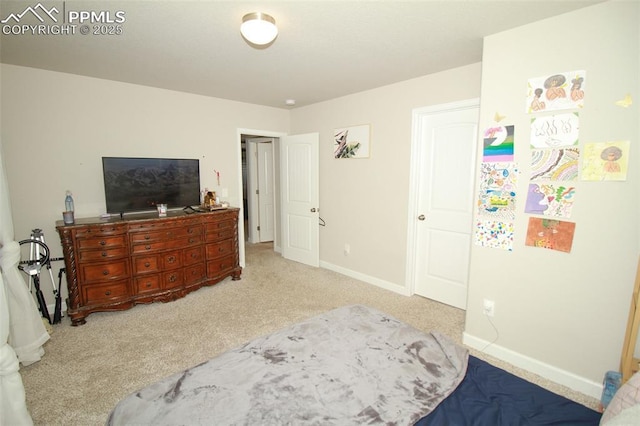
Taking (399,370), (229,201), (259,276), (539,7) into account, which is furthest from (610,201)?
(229,201)

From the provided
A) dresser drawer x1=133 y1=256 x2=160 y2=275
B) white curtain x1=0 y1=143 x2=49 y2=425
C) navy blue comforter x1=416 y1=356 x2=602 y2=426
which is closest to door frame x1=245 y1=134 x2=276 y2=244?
dresser drawer x1=133 y1=256 x2=160 y2=275

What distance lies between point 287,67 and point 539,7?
2.00 m

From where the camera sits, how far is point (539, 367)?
2.17 meters

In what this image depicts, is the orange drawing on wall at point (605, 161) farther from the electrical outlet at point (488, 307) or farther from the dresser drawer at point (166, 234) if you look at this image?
the dresser drawer at point (166, 234)

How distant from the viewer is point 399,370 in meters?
1.41

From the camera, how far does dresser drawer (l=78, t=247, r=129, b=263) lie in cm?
286

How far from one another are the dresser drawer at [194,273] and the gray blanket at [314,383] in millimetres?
2263

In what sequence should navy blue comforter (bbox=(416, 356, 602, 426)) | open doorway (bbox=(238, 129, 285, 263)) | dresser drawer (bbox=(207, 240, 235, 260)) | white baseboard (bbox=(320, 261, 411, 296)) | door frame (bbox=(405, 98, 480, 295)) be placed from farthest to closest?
open doorway (bbox=(238, 129, 285, 263)) → dresser drawer (bbox=(207, 240, 235, 260)) → white baseboard (bbox=(320, 261, 411, 296)) → door frame (bbox=(405, 98, 480, 295)) → navy blue comforter (bbox=(416, 356, 602, 426))

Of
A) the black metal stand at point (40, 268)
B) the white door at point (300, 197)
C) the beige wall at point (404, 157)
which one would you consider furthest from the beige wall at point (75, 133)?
the white door at point (300, 197)

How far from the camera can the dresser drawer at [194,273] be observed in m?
3.54

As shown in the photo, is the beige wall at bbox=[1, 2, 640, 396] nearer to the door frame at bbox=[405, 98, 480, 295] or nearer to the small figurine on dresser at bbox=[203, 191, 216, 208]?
the door frame at bbox=[405, 98, 480, 295]

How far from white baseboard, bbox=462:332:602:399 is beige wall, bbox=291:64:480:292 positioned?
1242 mm

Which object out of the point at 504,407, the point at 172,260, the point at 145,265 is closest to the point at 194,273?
the point at 172,260

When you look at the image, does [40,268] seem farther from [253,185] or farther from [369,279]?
[253,185]
